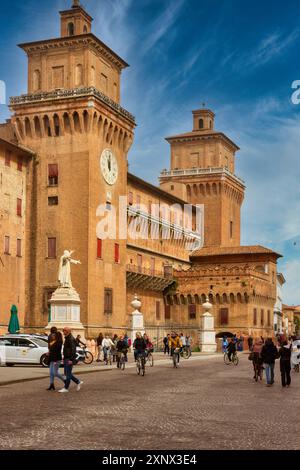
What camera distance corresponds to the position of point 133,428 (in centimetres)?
1223

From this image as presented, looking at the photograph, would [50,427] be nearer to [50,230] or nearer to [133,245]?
[50,230]

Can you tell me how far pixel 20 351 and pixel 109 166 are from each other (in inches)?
1051

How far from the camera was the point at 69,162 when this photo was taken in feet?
175

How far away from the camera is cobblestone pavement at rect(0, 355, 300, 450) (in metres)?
10.8

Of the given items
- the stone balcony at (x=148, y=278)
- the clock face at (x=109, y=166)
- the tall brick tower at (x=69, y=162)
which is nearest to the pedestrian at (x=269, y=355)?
the tall brick tower at (x=69, y=162)

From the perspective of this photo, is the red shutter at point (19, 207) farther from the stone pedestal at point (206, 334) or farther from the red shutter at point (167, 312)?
the red shutter at point (167, 312)

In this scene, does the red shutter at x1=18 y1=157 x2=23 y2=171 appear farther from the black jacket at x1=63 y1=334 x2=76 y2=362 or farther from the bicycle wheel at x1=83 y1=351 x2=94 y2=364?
the black jacket at x1=63 y1=334 x2=76 y2=362

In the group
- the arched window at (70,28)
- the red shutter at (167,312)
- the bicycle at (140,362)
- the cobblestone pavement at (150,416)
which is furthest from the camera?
the red shutter at (167,312)

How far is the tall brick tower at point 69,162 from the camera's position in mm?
52531

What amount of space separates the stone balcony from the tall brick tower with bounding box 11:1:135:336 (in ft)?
29.2

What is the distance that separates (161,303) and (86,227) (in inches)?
953

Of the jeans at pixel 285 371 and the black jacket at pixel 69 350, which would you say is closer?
the black jacket at pixel 69 350

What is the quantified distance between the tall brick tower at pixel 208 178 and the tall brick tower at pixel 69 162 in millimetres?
32865

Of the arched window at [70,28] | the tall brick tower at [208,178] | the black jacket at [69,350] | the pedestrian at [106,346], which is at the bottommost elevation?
the pedestrian at [106,346]
